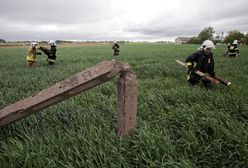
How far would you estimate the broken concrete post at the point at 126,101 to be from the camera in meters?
2.63

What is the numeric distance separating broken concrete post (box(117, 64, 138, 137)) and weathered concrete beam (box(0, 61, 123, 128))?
0.15 m

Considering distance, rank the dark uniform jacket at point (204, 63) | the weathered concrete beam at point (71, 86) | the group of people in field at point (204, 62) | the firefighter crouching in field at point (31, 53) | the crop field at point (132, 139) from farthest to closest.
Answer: the firefighter crouching in field at point (31, 53) < the dark uniform jacket at point (204, 63) < the group of people in field at point (204, 62) < the crop field at point (132, 139) < the weathered concrete beam at point (71, 86)

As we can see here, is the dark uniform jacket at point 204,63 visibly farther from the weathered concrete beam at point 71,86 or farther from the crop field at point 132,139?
the weathered concrete beam at point 71,86

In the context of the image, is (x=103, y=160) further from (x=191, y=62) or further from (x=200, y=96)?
(x=191, y=62)

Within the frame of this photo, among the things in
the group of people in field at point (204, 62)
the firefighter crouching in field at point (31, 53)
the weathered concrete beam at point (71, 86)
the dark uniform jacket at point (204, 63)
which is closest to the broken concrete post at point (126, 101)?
the weathered concrete beam at point (71, 86)

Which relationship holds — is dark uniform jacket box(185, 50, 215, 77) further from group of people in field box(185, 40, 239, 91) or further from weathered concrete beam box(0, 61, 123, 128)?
weathered concrete beam box(0, 61, 123, 128)

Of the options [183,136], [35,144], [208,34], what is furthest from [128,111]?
[208,34]

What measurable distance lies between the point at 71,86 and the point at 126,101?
0.65 metres

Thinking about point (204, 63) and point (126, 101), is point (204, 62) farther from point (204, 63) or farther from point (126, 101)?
point (126, 101)

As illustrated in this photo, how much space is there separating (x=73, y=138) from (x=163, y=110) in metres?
1.83

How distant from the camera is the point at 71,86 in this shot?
2.46 metres

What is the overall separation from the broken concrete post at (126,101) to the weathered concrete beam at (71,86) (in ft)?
0.48

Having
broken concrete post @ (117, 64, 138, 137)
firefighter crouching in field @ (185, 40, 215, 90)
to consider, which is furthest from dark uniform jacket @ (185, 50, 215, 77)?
broken concrete post @ (117, 64, 138, 137)

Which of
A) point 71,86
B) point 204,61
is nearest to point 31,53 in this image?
point 204,61
